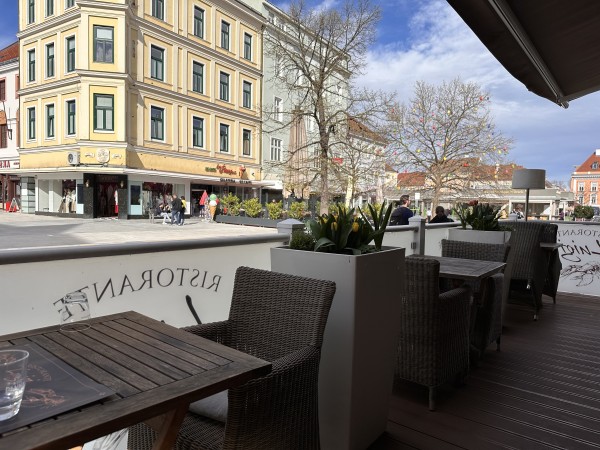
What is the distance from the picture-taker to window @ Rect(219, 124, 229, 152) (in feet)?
90.0

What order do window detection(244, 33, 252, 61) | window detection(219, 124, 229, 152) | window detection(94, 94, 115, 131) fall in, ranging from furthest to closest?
window detection(244, 33, 252, 61) → window detection(219, 124, 229, 152) → window detection(94, 94, 115, 131)

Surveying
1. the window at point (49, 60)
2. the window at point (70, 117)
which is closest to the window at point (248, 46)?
the window at point (49, 60)

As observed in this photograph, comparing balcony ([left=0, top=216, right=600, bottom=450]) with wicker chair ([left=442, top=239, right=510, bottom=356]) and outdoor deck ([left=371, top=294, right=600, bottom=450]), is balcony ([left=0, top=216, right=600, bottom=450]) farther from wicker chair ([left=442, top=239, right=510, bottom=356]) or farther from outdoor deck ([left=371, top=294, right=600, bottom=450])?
wicker chair ([left=442, top=239, right=510, bottom=356])

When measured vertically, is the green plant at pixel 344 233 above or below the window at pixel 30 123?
below

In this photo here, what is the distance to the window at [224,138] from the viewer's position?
2742cm

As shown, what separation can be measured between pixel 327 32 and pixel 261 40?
12.3 metres

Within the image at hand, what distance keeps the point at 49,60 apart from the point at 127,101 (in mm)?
5649

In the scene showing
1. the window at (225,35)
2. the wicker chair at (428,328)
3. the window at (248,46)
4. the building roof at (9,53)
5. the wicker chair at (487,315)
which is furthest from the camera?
the window at (248,46)

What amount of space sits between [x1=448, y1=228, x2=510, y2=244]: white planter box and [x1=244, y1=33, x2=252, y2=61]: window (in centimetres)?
2713

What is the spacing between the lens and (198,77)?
2591 cm

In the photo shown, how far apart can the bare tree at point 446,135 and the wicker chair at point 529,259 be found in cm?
1589

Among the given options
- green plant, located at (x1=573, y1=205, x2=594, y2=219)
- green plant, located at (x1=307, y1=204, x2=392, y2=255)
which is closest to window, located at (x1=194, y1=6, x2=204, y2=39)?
green plant, located at (x1=573, y1=205, x2=594, y2=219)

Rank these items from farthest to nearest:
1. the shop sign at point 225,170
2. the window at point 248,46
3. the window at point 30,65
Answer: the window at point 248,46
the shop sign at point 225,170
the window at point 30,65

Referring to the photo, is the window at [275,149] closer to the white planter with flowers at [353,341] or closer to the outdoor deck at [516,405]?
the outdoor deck at [516,405]
